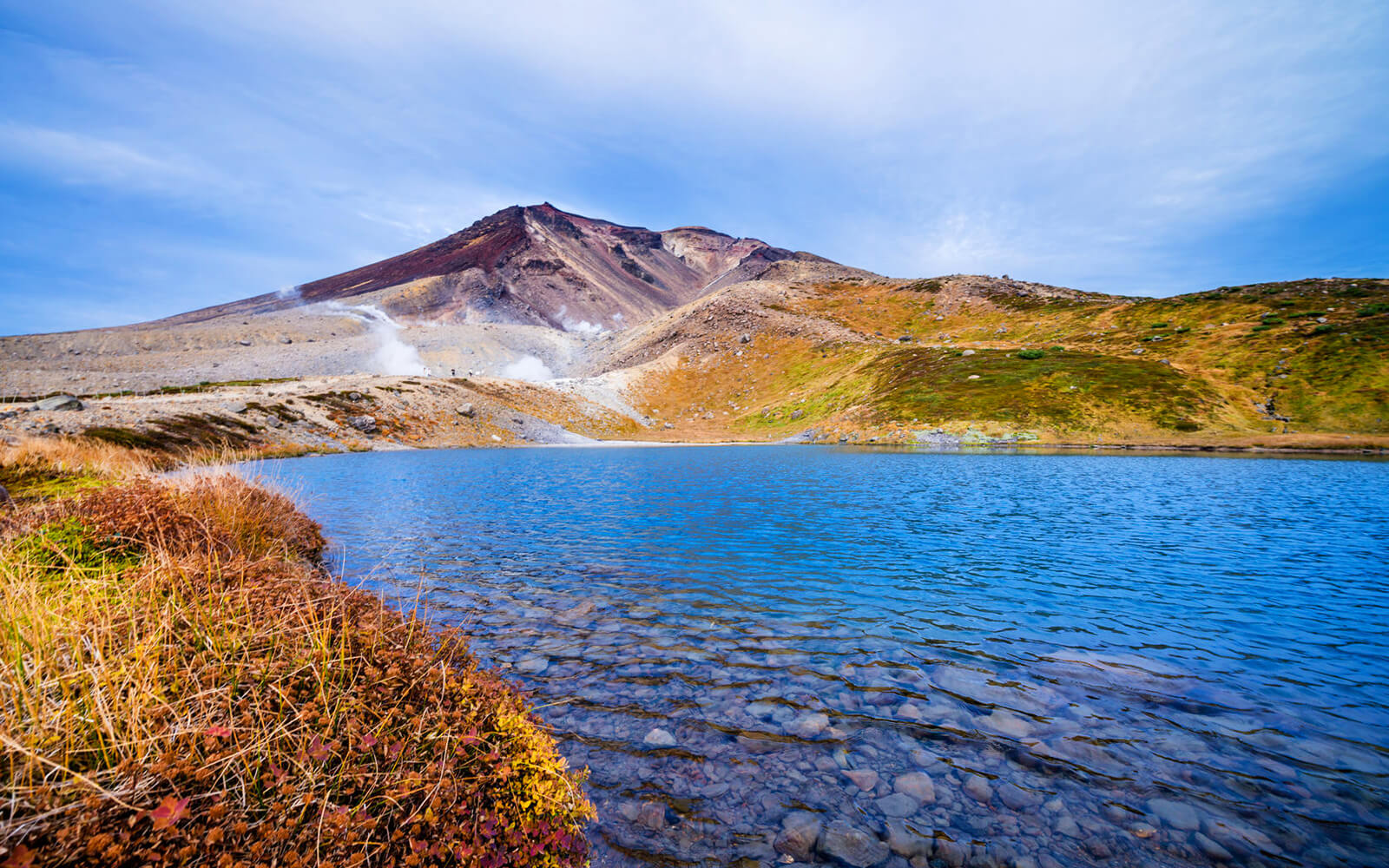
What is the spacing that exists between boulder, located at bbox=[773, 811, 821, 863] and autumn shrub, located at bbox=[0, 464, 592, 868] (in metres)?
1.98

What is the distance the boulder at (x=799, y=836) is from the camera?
5172 mm

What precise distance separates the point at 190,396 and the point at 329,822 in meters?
92.3

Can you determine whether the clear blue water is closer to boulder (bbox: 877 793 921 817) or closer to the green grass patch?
boulder (bbox: 877 793 921 817)

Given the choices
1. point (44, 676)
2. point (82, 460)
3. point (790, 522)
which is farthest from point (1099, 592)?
point (82, 460)

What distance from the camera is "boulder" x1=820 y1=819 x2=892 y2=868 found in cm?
507

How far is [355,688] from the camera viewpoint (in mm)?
4598

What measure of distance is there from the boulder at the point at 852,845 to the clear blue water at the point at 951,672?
1.0 inches

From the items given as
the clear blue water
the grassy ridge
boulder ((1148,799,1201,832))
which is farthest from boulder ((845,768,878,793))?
the grassy ridge

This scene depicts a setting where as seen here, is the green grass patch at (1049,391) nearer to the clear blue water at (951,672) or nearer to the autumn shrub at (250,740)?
the clear blue water at (951,672)

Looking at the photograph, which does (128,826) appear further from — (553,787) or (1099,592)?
(1099,592)

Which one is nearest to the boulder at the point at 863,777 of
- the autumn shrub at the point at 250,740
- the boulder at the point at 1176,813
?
the boulder at the point at 1176,813

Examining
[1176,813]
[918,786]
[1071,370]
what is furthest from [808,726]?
[1071,370]

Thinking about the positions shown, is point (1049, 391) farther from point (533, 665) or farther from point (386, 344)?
point (386, 344)

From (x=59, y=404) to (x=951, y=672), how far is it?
7930 centimetres
